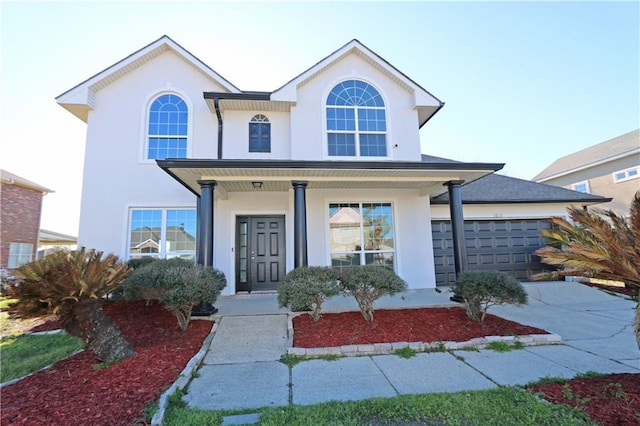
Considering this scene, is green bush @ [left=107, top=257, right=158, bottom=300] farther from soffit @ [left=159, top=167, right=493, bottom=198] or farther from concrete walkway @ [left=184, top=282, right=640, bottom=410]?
soffit @ [left=159, top=167, right=493, bottom=198]

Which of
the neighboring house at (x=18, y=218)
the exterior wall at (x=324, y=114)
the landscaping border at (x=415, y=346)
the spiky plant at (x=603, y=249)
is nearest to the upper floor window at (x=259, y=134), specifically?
the exterior wall at (x=324, y=114)

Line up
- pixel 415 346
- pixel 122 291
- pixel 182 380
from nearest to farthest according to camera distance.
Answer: pixel 182 380, pixel 415 346, pixel 122 291

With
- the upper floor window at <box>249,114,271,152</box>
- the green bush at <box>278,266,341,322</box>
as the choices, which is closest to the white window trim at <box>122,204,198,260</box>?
the upper floor window at <box>249,114,271,152</box>

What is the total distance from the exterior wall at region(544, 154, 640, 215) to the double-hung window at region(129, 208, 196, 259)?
65.7 feet

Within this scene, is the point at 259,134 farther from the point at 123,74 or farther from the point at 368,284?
the point at 368,284

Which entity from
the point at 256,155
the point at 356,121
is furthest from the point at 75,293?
the point at 356,121

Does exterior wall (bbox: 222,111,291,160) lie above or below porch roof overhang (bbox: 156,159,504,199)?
above

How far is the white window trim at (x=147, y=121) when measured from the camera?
8.90 m

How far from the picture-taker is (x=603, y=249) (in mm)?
3340

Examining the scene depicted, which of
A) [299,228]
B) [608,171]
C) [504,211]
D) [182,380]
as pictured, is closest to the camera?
[182,380]

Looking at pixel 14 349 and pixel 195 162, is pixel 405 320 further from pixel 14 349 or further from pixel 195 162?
pixel 14 349

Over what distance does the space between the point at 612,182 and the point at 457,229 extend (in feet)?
56.7

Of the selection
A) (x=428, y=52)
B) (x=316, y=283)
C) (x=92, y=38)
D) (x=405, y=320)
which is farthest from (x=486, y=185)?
(x=92, y=38)

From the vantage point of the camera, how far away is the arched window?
9.07m
